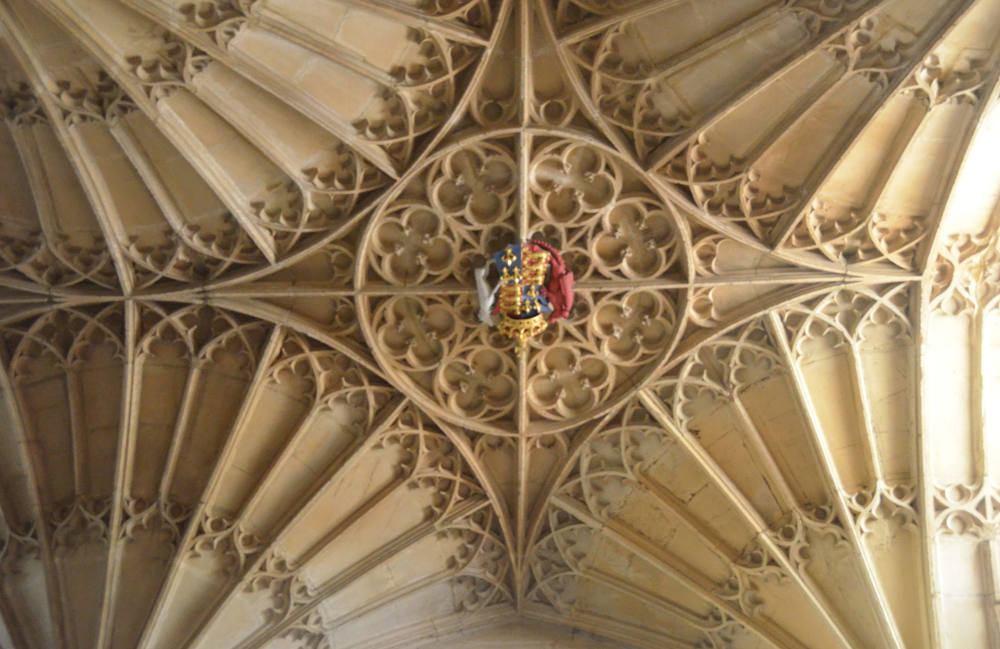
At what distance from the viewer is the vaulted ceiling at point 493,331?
13.4 meters

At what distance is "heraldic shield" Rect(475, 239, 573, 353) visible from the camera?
14.4 m

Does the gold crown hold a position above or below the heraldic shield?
below

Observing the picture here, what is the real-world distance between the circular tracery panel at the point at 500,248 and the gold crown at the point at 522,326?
0.32 meters

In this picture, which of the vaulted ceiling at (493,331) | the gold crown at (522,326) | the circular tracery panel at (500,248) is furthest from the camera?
the gold crown at (522,326)

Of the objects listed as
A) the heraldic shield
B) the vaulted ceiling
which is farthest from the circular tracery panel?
the heraldic shield

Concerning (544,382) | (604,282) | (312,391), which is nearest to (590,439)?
(544,382)

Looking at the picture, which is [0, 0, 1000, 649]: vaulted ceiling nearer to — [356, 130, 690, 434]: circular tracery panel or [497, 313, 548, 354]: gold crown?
[356, 130, 690, 434]: circular tracery panel

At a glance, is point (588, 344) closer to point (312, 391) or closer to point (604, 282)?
point (604, 282)

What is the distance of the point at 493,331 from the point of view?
49.1 feet

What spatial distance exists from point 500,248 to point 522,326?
0.88 meters

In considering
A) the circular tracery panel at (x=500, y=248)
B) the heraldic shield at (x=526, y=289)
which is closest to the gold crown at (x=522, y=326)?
the heraldic shield at (x=526, y=289)

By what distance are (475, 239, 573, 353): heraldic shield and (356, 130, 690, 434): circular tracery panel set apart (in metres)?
0.22

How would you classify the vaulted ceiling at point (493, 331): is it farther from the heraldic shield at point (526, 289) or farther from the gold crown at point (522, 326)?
the gold crown at point (522, 326)

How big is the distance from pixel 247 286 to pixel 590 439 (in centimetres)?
416
